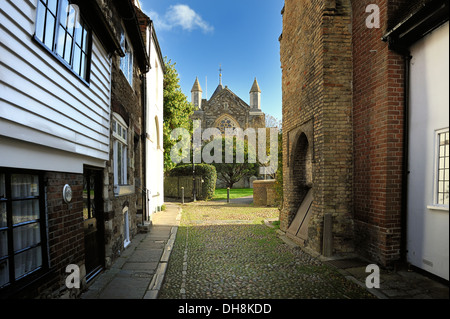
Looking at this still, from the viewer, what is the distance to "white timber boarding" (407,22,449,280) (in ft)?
12.4

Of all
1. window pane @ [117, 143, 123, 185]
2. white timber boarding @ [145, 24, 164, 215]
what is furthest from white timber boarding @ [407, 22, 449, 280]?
white timber boarding @ [145, 24, 164, 215]

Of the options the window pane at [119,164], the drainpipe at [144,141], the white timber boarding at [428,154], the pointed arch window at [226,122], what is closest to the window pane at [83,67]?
the window pane at [119,164]

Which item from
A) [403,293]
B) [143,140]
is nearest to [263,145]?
[143,140]

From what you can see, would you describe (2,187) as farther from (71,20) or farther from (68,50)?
(71,20)

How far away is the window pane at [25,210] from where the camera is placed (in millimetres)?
2976

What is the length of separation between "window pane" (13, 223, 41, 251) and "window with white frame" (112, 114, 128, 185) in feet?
10.5

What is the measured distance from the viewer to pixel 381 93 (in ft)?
16.9

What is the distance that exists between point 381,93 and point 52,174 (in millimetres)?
5532

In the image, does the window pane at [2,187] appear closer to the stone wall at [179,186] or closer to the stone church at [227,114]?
the stone wall at [179,186]

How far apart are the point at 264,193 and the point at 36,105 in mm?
15331

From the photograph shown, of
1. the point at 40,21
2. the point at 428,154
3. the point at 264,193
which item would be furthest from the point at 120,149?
the point at 264,193

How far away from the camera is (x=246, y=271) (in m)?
5.52

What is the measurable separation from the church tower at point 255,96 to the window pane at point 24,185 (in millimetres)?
44256

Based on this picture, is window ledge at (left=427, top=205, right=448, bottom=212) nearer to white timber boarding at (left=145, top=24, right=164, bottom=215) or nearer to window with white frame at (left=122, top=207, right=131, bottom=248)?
window with white frame at (left=122, top=207, right=131, bottom=248)
